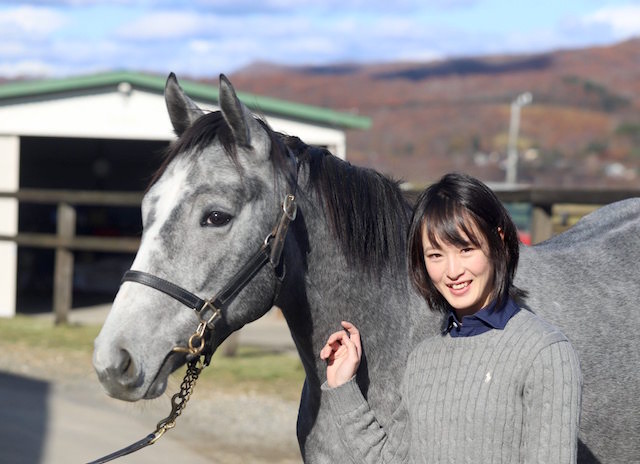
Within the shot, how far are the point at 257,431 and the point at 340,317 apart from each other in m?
3.34

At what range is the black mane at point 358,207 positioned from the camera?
2.58m

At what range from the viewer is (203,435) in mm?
5609

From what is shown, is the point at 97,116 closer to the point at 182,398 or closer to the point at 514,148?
the point at 182,398

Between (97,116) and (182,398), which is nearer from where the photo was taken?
(182,398)

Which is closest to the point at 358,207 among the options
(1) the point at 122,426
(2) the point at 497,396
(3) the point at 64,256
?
(2) the point at 497,396

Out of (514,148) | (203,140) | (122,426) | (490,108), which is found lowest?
(514,148)

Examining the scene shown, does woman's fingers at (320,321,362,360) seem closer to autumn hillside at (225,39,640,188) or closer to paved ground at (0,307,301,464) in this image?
paved ground at (0,307,301,464)

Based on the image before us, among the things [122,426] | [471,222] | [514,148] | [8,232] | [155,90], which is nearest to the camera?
[471,222]

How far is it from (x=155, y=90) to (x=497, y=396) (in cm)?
953

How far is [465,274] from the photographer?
2.04m

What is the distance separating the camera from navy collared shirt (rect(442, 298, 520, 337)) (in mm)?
1998

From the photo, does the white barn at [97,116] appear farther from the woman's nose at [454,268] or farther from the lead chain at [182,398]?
the woman's nose at [454,268]

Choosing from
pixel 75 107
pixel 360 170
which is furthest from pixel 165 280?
pixel 75 107

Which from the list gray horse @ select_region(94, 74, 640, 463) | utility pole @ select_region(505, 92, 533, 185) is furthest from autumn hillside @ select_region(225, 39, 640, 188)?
gray horse @ select_region(94, 74, 640, 463)
